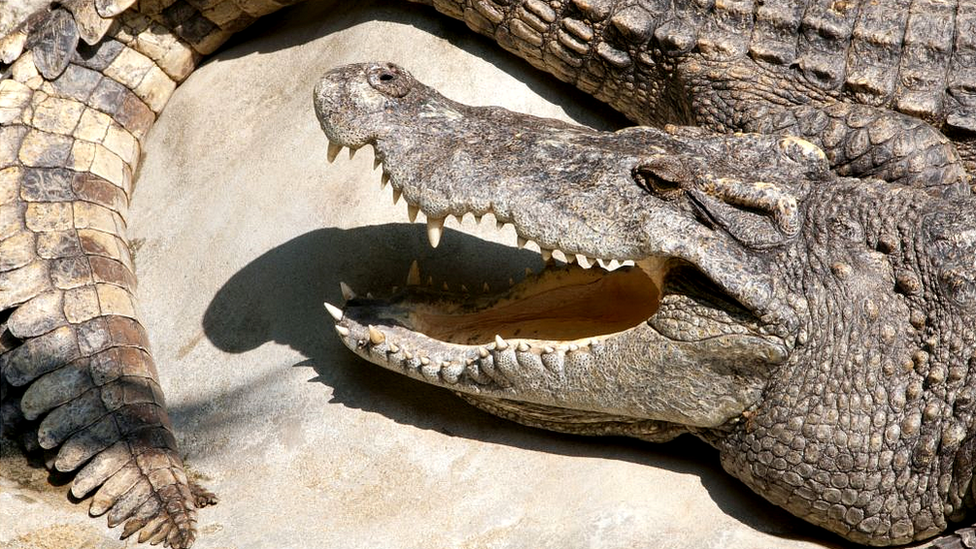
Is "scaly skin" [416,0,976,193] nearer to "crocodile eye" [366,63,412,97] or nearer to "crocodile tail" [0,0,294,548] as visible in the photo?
"crocodile eye" [366,63,412,97]

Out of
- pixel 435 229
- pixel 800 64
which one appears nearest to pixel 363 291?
pixel 435 229

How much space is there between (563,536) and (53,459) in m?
1.46

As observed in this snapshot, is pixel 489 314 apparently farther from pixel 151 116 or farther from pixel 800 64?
pixel 151 116

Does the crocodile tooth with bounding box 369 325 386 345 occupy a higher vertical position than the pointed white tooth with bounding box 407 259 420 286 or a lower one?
lower

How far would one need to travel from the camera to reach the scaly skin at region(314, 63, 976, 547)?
9.14 ft

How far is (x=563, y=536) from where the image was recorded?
294 cm

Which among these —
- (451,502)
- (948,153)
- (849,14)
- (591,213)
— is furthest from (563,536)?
(849,14)

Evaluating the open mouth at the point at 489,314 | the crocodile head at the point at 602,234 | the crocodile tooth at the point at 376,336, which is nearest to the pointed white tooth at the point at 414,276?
the open mouth at the point at 489,314

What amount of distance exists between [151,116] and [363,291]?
116 cm

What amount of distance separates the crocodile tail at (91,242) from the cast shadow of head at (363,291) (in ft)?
1.23

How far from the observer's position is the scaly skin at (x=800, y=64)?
11.9ft

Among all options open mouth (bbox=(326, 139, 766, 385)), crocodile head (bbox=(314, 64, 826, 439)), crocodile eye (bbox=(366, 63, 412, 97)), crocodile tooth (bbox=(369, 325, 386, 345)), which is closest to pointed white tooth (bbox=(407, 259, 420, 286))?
open mouth (bbox=(326, 139, 766, 385))

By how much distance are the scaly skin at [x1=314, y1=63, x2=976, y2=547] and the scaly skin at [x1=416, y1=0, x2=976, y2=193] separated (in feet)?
2.14

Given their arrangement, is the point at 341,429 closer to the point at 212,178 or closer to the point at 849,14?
the point at 212,178
